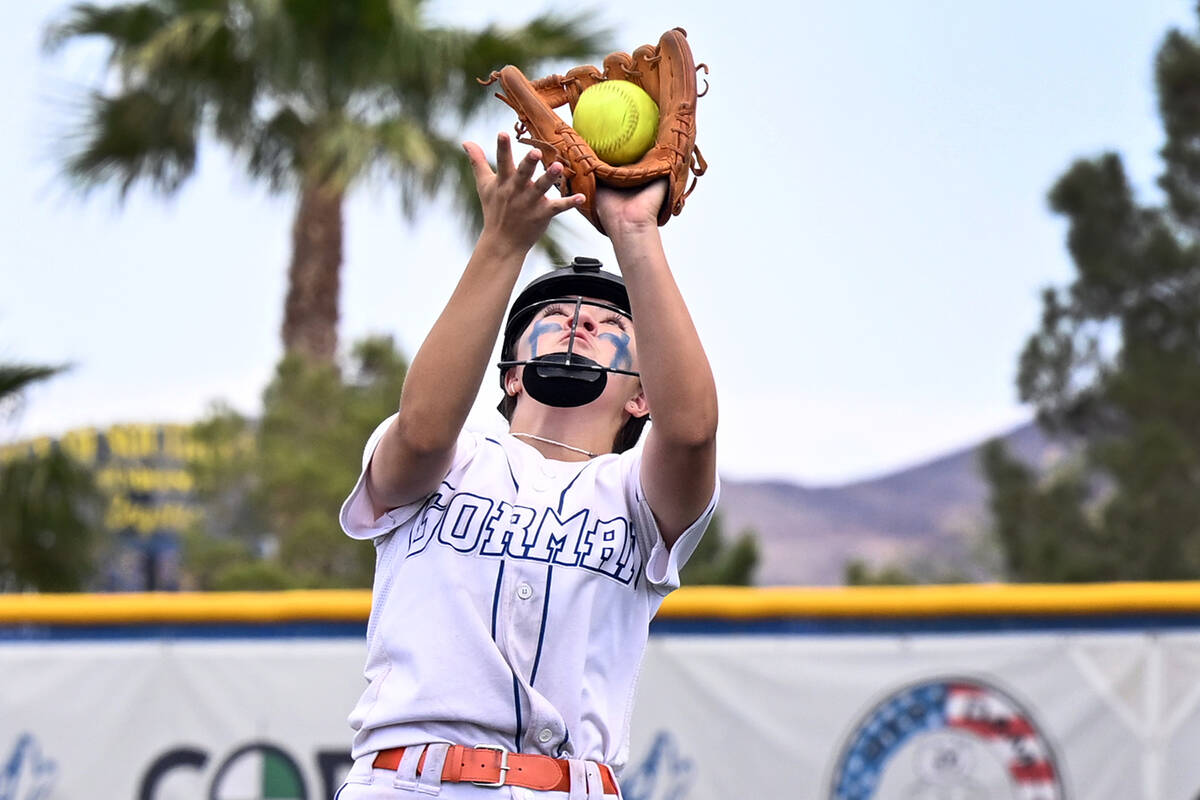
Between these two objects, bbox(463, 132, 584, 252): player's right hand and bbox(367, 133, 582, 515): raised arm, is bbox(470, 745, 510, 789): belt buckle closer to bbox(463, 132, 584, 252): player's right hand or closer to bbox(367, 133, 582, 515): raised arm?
bbox(367, 133, 582, 515): raised arm

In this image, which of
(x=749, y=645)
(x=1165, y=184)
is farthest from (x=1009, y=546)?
(x=749, y=645)

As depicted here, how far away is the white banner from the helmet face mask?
8.48ft

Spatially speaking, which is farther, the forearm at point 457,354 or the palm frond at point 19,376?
the palm frond at point 19,376

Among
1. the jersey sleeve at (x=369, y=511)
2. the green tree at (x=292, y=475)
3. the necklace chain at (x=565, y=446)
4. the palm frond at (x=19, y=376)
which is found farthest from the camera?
the green tree at (x=292, y=475)

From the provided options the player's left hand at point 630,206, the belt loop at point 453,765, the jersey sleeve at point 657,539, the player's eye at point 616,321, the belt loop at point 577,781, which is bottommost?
the belt loop at point 577,781

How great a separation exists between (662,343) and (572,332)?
13.4 inches

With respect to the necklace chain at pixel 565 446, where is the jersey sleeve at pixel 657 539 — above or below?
below

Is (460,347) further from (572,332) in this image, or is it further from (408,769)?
(408,769)

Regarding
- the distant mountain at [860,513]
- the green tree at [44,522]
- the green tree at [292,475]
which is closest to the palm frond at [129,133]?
the green tree at [292,475]

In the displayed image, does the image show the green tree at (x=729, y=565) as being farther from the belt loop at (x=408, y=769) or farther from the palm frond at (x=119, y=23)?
the belt loop at (x=408, y=769)

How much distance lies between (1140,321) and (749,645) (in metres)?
15.1

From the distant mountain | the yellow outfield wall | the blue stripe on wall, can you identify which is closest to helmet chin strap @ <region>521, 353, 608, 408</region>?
the yellow outfield wall

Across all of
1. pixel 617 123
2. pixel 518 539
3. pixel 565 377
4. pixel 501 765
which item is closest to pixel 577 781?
pixel 501 765

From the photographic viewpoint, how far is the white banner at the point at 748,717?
4.85 meters
